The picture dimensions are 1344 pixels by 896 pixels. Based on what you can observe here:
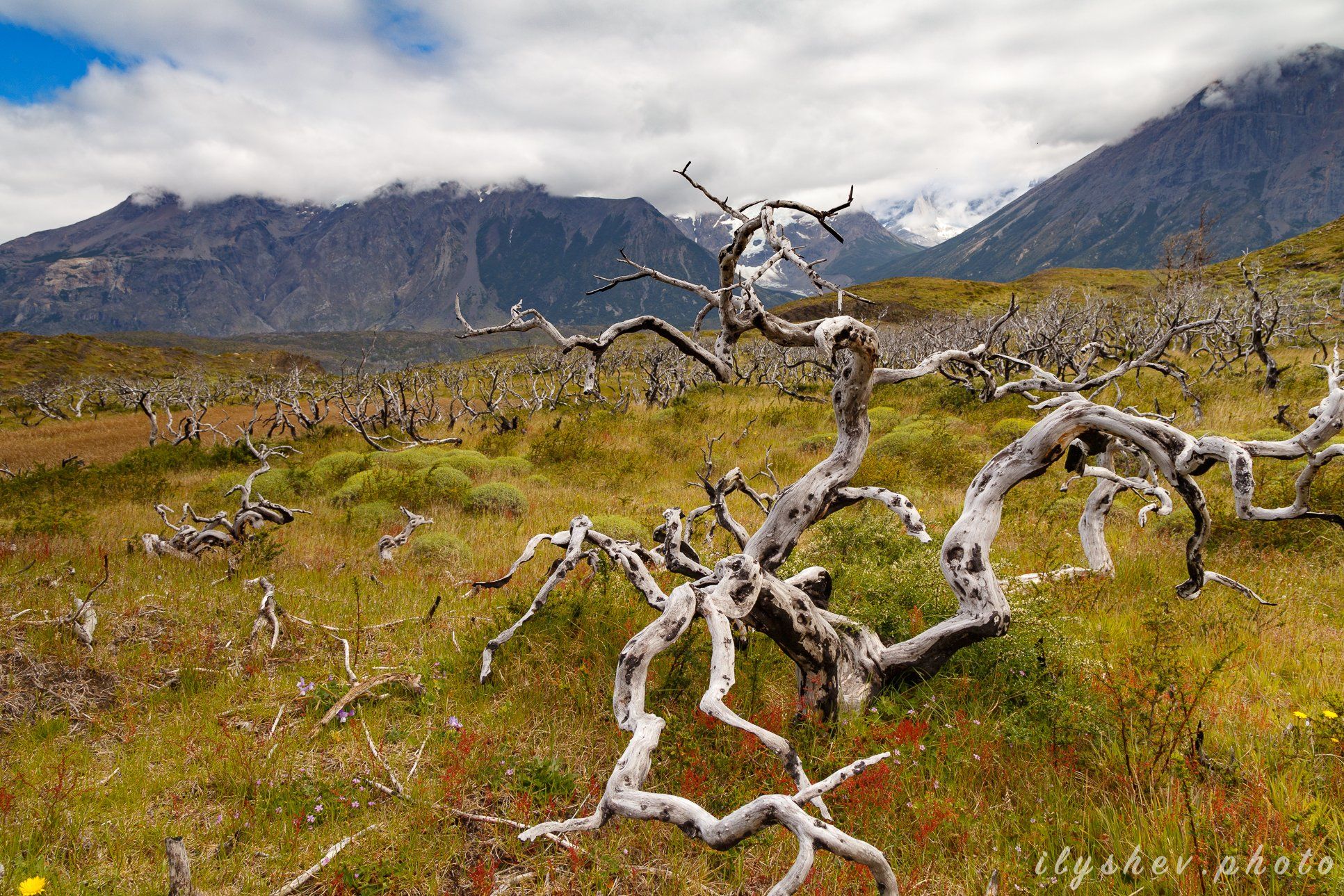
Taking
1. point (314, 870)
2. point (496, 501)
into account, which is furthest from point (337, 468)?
point (314, 870)

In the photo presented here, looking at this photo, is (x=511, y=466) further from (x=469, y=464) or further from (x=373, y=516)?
(x=373, y=516)

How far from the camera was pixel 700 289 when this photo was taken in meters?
3.35

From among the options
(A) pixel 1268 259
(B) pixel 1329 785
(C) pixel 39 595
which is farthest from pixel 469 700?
(A) pixel 1268 259

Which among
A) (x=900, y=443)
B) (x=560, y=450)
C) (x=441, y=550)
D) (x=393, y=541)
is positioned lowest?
(x=441, y=550)

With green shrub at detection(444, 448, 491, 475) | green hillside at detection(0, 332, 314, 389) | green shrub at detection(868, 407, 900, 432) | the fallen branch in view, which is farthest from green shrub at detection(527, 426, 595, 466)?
green hillside at detection(0, 332, 314, 389)

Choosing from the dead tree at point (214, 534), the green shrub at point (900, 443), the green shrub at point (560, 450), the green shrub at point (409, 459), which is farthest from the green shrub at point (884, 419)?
the dead tree at point (214, 534)

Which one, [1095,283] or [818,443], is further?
[1095,283]

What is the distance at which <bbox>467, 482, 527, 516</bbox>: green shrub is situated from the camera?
36.0 feet

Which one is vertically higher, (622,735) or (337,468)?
(337,468)

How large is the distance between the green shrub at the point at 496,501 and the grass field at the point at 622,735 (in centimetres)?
256

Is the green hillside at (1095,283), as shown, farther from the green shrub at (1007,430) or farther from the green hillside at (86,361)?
the green hillside at (86,361)

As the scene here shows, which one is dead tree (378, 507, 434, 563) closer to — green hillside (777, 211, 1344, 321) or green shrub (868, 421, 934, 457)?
green shrub (868, 421, 934, 457)

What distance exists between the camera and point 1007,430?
558 inches

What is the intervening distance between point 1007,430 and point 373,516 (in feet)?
44.7
